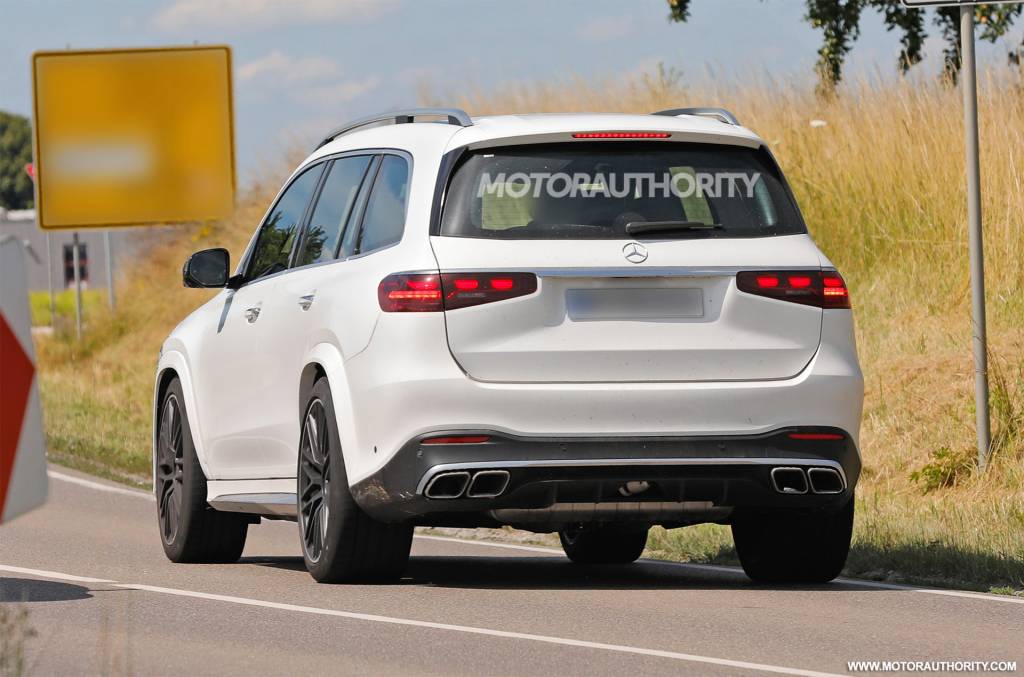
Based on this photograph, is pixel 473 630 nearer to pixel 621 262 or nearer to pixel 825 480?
pixel 621 262

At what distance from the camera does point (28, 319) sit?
6566 millimetres

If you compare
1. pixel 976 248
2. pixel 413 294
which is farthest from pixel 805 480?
pixel 976 248

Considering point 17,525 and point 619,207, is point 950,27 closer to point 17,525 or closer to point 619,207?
point 17,525

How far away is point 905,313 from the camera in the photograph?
17812mm

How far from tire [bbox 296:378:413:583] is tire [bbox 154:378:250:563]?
1540mm

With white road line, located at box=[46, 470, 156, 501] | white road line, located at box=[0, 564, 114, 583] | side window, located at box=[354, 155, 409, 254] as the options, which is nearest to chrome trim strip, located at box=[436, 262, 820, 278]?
side window, located at box=[354, 155, 409, 254]

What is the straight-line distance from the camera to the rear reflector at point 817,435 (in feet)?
28.7

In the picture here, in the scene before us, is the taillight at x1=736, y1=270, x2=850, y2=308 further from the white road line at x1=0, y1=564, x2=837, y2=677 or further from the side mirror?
the side mirror

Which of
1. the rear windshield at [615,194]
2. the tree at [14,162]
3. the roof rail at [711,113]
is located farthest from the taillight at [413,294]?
the tree at [14,162]

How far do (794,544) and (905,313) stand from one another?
8603 mm

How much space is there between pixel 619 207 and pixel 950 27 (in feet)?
51.5

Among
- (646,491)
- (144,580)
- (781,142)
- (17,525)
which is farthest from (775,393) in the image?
(781,142)

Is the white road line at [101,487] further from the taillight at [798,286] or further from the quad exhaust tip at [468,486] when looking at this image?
the taillight at [798,286]

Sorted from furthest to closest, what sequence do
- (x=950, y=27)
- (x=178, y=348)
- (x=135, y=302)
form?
(x=135, y=302) < (x=950, y=27) < (x=178, y=348)
